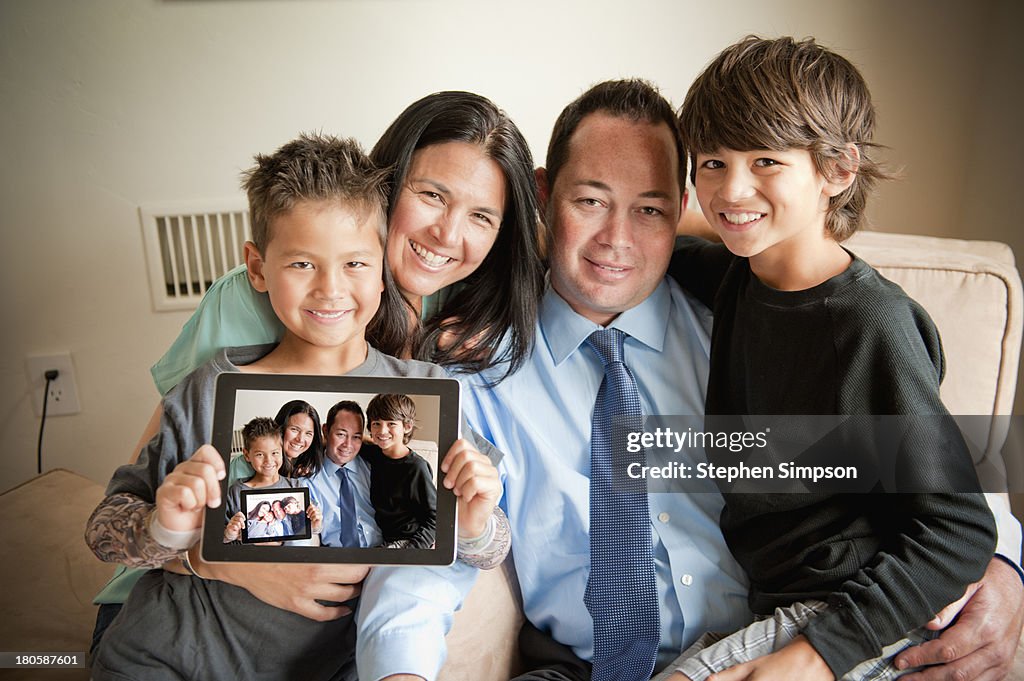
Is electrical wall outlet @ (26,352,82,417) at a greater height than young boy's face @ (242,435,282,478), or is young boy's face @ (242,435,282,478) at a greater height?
young boy's face @ (242,435,282,478)

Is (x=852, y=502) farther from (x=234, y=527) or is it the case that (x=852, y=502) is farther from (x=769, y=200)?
(x=234, y=527)

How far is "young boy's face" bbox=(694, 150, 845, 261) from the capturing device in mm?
911

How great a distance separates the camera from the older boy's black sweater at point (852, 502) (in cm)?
86

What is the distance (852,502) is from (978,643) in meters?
0.20

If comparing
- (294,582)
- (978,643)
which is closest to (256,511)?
(294,582)

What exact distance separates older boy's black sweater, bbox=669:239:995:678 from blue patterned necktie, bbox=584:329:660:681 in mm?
125

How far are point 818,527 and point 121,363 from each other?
3.55 ft

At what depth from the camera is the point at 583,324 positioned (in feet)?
3.63

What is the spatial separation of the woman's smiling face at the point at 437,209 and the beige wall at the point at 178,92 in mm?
331

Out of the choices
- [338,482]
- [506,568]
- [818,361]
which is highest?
[818,361]

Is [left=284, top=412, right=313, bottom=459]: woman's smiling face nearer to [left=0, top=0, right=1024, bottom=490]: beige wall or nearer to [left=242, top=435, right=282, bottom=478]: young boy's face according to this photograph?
[left=242, top=435, right=282, bottom=478]: young boy's face

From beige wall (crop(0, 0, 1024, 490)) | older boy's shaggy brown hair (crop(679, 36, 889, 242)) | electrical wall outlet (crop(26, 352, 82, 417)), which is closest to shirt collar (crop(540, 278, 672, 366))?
older boy's shaggy brown hair (crop(679, 36, 889, 242))

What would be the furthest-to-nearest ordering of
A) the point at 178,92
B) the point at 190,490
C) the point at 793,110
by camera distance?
the point at 178,92
the point at 793,110
the point at 190,490

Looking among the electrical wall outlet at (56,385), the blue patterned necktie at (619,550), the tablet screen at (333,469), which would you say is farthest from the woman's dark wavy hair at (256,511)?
the electrical wall outlet at (56,385)
